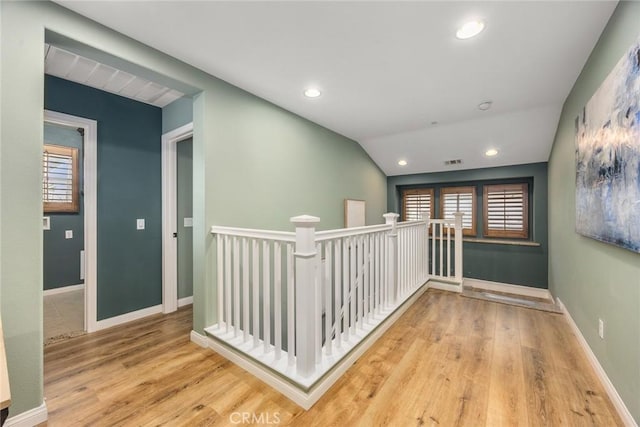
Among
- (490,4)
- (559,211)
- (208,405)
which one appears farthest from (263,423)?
(559,211)

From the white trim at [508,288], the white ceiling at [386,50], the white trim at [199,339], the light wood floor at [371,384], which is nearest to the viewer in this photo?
the light wood floor at [371,384]

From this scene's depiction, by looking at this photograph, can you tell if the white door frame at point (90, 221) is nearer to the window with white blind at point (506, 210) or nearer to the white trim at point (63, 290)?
the white trim at point (63, 290)

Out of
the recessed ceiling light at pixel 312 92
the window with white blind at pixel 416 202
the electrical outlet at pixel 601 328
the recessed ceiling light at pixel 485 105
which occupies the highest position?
the recessed ceiling light at pixel 312 92

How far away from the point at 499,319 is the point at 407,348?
137 cm

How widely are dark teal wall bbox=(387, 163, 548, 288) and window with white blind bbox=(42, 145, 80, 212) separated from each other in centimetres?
598

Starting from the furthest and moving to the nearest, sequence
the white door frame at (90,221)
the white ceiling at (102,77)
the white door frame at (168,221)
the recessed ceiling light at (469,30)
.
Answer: the white door frame at (168,221) → the white door frame at (90,221) → the white ceiling at (102,77) → the recessed ceiling light at (469,30)

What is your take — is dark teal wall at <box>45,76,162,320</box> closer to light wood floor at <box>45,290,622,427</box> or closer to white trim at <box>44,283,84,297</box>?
light wood floor at <box>45,290,622,427</box>

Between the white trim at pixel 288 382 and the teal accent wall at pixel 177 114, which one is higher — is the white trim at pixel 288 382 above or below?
below

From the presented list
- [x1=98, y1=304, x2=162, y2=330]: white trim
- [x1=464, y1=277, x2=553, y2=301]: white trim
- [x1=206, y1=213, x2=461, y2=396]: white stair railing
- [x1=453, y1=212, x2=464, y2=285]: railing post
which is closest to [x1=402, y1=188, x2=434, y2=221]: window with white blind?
[x1=453, y1=212, x2=464, y2=285]: railing post

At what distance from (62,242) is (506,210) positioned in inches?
Result: 287

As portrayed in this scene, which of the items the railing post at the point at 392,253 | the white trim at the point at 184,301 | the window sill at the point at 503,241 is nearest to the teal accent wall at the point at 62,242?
the white trim at the point at 184,301

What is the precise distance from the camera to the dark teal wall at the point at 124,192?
107 inches

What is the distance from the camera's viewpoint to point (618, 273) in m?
1.58

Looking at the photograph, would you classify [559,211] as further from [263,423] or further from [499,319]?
[263,423]
